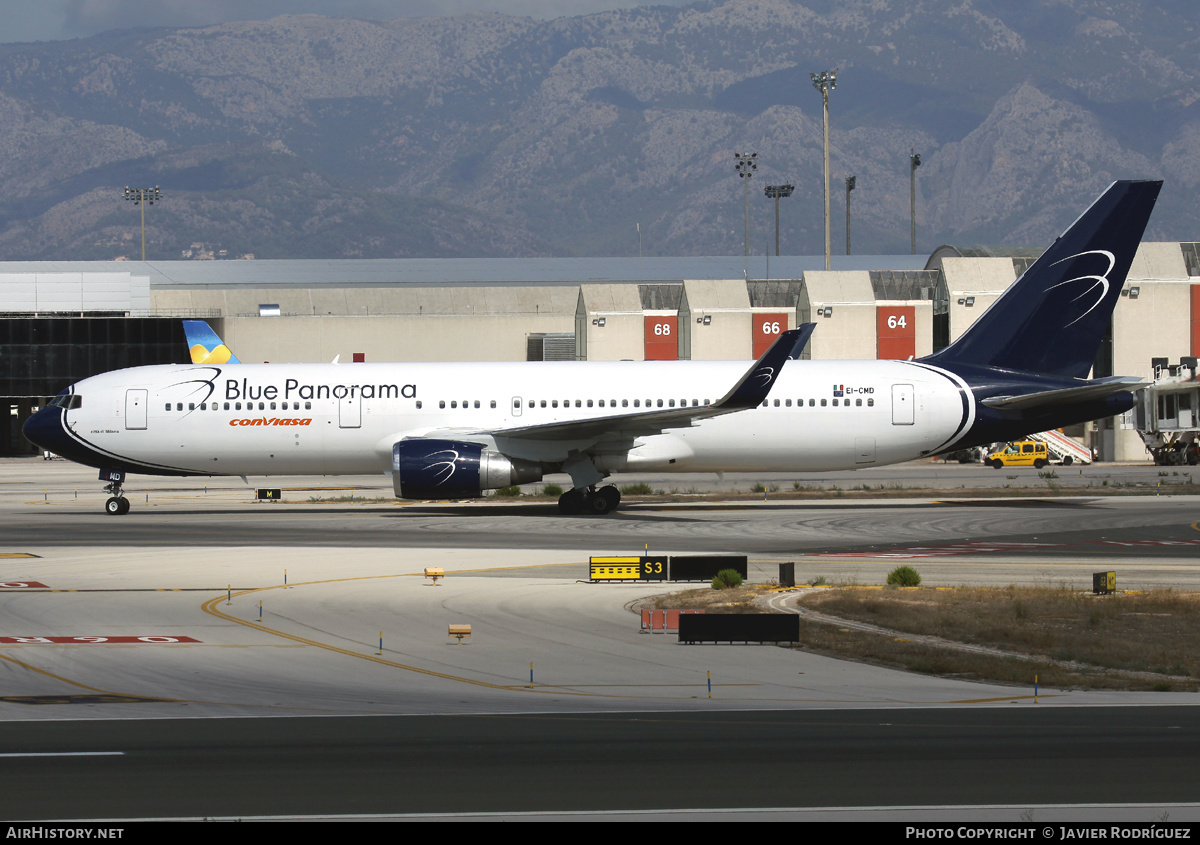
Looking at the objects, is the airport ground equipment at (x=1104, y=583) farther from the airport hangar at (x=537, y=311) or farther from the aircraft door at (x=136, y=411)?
the airport hangar at (x=537, y=311)

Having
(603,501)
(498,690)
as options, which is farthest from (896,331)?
(498,690)

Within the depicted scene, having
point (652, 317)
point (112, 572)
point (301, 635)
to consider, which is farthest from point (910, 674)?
point (652, 317)

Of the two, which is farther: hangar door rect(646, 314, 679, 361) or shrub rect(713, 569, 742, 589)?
hangar door rect(646, 314, 679, 361)

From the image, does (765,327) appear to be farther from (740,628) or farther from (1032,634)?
(740,628)

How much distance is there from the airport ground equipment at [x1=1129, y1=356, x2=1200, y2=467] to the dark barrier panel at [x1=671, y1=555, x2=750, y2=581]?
131 feet

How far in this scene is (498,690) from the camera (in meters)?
15.1

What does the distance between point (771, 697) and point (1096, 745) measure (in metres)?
3.85

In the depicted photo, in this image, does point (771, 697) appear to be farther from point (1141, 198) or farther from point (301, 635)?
point (1141, 198)

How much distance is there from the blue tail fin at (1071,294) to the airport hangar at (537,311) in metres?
24.4

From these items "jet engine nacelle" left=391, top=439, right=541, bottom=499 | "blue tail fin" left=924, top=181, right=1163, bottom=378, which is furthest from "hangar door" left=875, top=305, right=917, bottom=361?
"jet engine nacelle" left=391, top=439, right=541, bottom=499

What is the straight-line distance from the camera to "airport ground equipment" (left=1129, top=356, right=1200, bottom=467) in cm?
5853

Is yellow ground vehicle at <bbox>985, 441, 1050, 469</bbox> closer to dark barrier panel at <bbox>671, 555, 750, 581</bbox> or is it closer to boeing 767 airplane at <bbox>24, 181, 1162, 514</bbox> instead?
boeing 767 airplane at <bbox>24, 181, 1162, 514</bbox>

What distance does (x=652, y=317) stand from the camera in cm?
7212

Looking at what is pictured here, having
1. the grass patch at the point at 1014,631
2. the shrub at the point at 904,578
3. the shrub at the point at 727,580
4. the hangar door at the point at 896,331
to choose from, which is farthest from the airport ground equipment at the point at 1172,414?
the shrub at the point at 727,580
